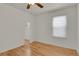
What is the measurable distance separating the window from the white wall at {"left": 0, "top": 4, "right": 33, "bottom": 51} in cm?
42

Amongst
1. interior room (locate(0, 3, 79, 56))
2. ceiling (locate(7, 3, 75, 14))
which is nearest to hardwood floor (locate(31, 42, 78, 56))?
interior room (locate(0, 3, 79, 56))

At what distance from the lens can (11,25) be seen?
1676mm

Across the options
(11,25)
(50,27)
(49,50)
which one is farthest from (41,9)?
(49,50)

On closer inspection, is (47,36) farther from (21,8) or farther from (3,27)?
(3,27)

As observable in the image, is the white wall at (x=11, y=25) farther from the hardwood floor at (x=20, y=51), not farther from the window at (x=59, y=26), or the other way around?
the window at (x=59, y=26)

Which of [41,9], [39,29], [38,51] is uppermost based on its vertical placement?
[41,9]

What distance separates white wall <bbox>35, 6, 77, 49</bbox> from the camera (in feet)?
5.23

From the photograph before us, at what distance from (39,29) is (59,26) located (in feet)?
1.18

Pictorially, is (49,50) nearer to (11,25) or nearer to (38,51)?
(38,51)

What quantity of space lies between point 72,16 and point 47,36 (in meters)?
0.54

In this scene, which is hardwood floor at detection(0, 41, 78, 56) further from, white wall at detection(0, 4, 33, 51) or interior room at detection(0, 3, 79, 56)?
white wall at detection(0, 4, 33, 51)

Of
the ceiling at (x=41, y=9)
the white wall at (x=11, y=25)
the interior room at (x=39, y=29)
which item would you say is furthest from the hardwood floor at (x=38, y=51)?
the ceiling at (x=41, y=9)

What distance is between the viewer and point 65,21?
1641 millimetres

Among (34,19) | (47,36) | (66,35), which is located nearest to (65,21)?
(66,35)
